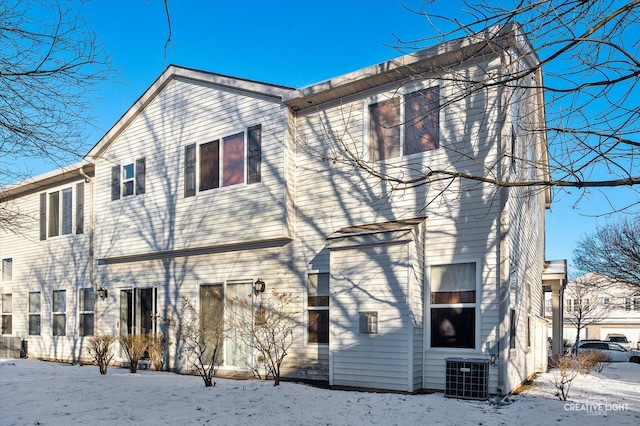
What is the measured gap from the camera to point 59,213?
16750 millimetres

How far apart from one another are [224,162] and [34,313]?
32.6 ft

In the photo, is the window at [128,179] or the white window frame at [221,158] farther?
the window at [128,179]

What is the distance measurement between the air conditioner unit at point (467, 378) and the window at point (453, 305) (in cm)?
51

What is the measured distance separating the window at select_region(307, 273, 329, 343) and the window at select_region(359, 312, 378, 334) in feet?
4.24

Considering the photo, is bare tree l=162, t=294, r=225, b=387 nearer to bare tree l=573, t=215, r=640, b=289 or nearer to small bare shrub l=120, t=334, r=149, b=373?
small bare shrub l=120, t=334, r=149, b=373

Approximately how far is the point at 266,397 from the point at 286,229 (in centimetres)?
349

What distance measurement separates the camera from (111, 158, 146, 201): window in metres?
13.7

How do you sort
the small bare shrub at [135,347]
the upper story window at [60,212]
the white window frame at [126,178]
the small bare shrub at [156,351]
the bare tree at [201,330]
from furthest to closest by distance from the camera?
the upper story window at [60,212] < the white window frame at [126,178] < the small bare shrub at [156,351] < the small bare shrub at [135,347] < the bare tree at [201,330]

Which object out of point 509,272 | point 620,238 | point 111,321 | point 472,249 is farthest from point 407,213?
point 620,238

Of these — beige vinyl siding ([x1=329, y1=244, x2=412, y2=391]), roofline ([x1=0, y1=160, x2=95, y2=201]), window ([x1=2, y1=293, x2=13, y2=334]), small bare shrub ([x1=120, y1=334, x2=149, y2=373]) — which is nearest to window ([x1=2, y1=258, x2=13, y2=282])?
window ([x1=2, y1=293, x2=13, y2=334])

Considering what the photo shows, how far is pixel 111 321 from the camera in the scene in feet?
47.8

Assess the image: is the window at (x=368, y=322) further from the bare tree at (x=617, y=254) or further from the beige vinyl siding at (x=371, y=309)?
the bare tree at (x=617, y=254)

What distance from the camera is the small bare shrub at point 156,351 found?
12930 mm

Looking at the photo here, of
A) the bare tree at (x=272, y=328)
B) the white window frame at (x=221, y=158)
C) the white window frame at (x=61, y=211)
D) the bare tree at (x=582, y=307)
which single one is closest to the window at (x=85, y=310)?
the white window frame at (x=61, y=211)
